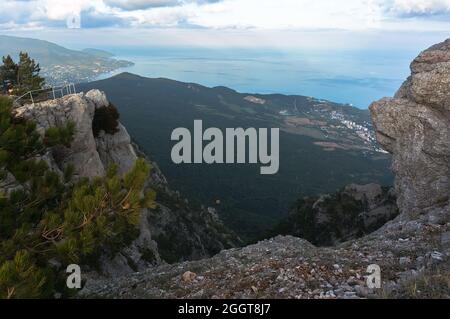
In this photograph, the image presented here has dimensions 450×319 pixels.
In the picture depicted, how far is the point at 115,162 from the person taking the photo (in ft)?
99.0

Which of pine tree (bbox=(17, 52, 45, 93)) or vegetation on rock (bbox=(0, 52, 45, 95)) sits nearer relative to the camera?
pine tree (bbox=(17, 52, 45, 93))

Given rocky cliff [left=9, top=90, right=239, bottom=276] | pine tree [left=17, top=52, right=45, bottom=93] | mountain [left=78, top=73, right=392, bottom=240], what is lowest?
mountain [left=78, top=73, right=392, bottom=240]

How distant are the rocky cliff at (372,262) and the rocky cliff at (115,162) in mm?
5154

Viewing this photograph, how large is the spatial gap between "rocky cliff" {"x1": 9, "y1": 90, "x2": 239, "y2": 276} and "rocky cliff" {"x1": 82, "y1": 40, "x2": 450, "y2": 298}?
5.15 metres

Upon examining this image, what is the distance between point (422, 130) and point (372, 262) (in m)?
16.3

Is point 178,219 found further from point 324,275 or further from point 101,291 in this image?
point 324,275

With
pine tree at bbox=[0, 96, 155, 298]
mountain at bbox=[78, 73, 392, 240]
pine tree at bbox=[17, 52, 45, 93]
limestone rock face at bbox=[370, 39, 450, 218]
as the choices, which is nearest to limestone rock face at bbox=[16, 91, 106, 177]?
pine tree at bbox=[17, 52, 45, 93]

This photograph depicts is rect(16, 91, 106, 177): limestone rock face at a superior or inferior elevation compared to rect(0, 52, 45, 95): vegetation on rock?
inferior

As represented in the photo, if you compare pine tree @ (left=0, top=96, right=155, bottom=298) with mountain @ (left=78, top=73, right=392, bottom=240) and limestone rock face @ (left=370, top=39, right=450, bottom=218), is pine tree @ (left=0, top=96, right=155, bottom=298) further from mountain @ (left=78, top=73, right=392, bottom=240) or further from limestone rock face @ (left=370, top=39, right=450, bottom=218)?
mountain @ (left=78, top=73, right=392, bottom=240)

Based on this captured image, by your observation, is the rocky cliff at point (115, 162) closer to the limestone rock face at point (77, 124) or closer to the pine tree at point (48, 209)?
the limestone rock face at point (77, 124)

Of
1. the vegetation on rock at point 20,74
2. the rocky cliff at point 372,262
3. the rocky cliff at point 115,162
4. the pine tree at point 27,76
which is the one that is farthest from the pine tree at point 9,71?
the rocky cliff at point 372,262

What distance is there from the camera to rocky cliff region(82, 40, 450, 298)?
10227 millimetres

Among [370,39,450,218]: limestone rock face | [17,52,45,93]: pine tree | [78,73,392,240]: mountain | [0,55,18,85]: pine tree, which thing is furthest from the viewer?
[78,73,392,240]: mountain
